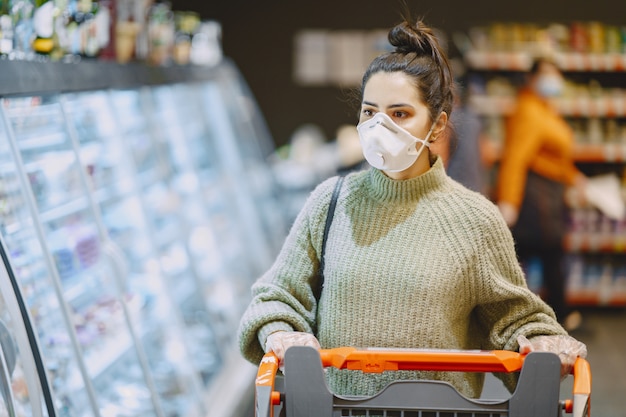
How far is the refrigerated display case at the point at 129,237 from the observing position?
2762mm

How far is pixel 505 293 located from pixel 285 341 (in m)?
0.52

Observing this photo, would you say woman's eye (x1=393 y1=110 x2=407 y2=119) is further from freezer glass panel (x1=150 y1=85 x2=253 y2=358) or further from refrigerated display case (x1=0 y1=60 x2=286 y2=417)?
freezer glass panel (x1=150 y1=85 x2=253 y2=358)

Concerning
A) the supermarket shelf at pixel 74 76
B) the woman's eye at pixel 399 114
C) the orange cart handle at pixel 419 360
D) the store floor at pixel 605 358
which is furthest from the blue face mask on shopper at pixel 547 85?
the orange cart handle at pixel 419 360

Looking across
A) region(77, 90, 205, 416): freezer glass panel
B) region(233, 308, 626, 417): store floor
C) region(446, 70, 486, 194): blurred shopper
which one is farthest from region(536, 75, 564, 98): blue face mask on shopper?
region(77, 90, 205, 416): freezer glass panel

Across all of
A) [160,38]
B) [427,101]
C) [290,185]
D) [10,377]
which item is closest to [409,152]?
[427,101]

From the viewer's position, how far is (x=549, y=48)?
24.1 feet

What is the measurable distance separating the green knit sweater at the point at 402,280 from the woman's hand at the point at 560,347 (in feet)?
0.15

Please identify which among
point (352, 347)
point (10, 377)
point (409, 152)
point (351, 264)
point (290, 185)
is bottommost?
point (290, 185)

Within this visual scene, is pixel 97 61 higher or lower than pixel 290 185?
higher

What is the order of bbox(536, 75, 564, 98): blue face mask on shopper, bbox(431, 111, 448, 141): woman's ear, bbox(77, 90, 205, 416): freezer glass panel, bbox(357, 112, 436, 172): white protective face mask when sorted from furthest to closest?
1. bbox(536, 75, 564, 98): blue face mask on shopper
2. bbox(77, 90, 205, 416): freezer glass panel
3. bbox(431, 111, 448, 141): woman's ear
4. bbox(357, 112, 436, 172): white protective face mask

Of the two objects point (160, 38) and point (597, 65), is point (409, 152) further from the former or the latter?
point (597, 65)

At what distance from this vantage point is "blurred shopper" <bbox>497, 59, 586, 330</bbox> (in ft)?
19.6

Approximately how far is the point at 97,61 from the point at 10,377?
4.91ft

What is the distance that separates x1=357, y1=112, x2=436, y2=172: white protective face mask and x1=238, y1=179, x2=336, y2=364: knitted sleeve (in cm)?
20
